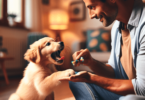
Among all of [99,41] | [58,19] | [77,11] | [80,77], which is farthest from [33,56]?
[77,11]

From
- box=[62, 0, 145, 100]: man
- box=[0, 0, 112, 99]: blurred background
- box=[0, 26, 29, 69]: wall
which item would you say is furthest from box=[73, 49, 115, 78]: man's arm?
box=[0, 26, 29, 69]: wall

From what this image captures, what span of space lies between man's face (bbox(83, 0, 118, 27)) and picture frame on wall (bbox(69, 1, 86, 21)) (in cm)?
332

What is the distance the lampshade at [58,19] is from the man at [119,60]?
2.76m

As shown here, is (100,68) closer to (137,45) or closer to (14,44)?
(137,45)

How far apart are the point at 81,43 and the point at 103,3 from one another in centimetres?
220

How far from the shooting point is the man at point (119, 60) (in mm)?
900

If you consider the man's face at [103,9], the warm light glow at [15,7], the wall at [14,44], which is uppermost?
the warm light glow at [15,7]

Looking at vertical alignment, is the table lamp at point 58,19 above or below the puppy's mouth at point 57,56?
above

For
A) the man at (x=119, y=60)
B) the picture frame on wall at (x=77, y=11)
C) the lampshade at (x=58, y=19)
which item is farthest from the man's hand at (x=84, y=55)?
the picture frame on wall at (x=77, y=11)

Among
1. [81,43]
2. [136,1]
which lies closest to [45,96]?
[136,1]

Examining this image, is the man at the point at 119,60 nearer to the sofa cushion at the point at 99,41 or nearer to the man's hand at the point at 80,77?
the man's hand at the point at 80,77

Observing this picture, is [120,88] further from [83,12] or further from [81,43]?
[83,12]

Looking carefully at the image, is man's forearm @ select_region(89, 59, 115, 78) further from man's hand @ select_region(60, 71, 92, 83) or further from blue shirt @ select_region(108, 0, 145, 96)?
man's hand @ select_region(60, 71, 92, 83)

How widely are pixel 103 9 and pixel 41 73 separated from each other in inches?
24.7
